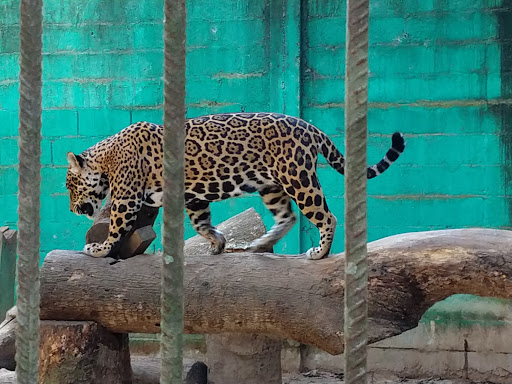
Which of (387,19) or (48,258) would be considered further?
(387,19)

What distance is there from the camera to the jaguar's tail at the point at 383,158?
152 inches

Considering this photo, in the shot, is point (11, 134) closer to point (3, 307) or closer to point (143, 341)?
point (3, 307)

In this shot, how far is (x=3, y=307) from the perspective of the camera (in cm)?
568

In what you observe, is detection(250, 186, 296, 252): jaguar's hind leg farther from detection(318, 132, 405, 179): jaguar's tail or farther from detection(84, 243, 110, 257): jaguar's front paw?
detection(84, 243, 110, 257): jaguar's front paw

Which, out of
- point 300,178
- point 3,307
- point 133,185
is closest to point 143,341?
point 3,307

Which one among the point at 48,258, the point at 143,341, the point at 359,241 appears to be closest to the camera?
the point at 359,241

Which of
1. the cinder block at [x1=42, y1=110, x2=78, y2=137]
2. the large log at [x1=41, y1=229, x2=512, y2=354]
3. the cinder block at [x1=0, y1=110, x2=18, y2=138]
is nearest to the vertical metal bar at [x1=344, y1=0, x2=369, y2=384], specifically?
the large log at [x1=41, y1=229, x2=512, y2=354]

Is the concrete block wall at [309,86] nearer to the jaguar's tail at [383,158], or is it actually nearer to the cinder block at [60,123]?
the cinder block at [60,123]

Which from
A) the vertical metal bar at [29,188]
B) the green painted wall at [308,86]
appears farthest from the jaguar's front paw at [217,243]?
the vertical metal bar at [29,188]

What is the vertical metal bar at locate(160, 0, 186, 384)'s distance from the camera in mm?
1375

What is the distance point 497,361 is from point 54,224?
149 inches

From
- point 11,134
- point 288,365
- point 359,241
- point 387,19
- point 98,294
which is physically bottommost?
point 288,365

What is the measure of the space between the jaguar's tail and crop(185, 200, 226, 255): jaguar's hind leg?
78 centimetres

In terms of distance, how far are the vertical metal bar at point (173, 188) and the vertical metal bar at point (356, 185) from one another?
12.7 inches
